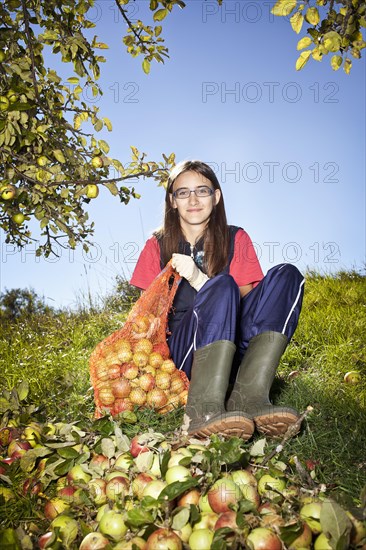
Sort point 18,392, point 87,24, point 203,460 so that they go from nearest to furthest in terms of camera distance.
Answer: point 203,460, point 18,392, point 87,24

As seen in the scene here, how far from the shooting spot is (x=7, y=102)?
2777 mm

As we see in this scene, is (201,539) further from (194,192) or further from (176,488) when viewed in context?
(194,192)

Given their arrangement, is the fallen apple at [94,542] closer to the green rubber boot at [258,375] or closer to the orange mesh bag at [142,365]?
the green rubber boot at [258,375]

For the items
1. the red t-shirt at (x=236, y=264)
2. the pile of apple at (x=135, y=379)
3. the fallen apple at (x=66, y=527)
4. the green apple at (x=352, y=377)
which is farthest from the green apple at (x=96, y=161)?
the green apple at (x=352, y=377)

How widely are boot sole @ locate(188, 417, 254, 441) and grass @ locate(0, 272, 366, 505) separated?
1.09ft

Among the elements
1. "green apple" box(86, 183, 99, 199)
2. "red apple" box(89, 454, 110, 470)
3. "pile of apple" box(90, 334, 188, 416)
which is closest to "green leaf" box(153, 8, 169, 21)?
"green apple" box(86, 183, 99, 199)

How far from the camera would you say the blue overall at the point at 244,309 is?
2.85 m

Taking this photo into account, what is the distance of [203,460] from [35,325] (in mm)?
4736

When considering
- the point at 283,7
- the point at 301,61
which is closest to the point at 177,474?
the point at 301,61

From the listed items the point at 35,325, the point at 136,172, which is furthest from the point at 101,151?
the point at 35,325

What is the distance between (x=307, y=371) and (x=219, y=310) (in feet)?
5.64

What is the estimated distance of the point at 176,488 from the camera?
181 cm

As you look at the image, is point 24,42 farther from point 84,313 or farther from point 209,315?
point 84,313

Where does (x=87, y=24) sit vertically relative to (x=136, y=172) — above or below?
above
